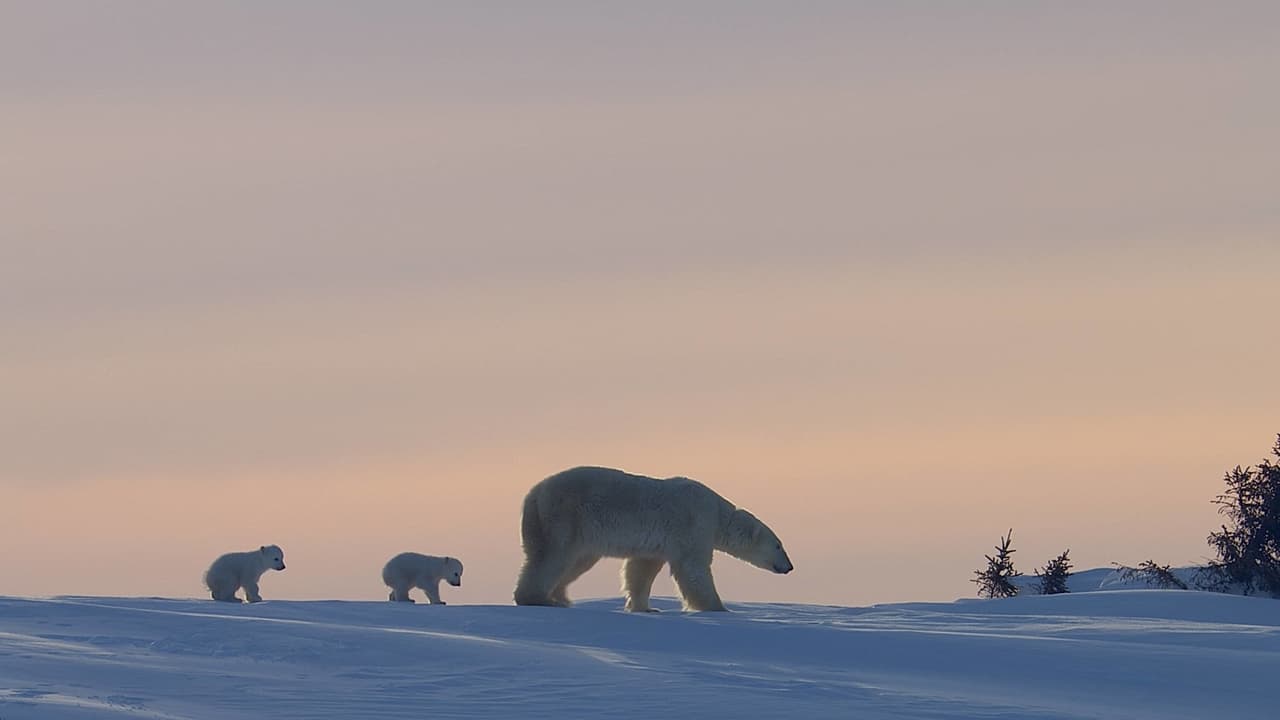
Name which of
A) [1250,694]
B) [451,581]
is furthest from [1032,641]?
[451,581]

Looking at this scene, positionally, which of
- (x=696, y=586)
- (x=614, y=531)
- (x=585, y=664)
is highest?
(x=614, y=531)

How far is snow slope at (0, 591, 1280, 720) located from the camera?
9125 mm

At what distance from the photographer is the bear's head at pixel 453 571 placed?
69.4 feet

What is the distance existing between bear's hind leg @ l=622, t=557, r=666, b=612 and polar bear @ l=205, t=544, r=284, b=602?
5.38m

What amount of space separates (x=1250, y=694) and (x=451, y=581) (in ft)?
40.5

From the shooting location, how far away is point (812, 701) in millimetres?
9680

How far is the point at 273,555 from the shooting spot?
20750mm

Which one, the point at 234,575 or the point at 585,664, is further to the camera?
the point at 234,575

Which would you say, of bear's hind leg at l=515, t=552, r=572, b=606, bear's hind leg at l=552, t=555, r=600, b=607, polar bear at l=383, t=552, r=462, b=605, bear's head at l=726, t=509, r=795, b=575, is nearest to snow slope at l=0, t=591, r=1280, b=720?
bear's hind leg at l=515, t=552, r=572, b=606

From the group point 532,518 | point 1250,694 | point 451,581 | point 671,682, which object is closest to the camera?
point 671,682

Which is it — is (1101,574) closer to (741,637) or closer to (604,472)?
(604,472)

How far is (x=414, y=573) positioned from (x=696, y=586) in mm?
5861

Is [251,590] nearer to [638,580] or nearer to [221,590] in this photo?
[221,590]

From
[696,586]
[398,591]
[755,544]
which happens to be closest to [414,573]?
[398,591]
